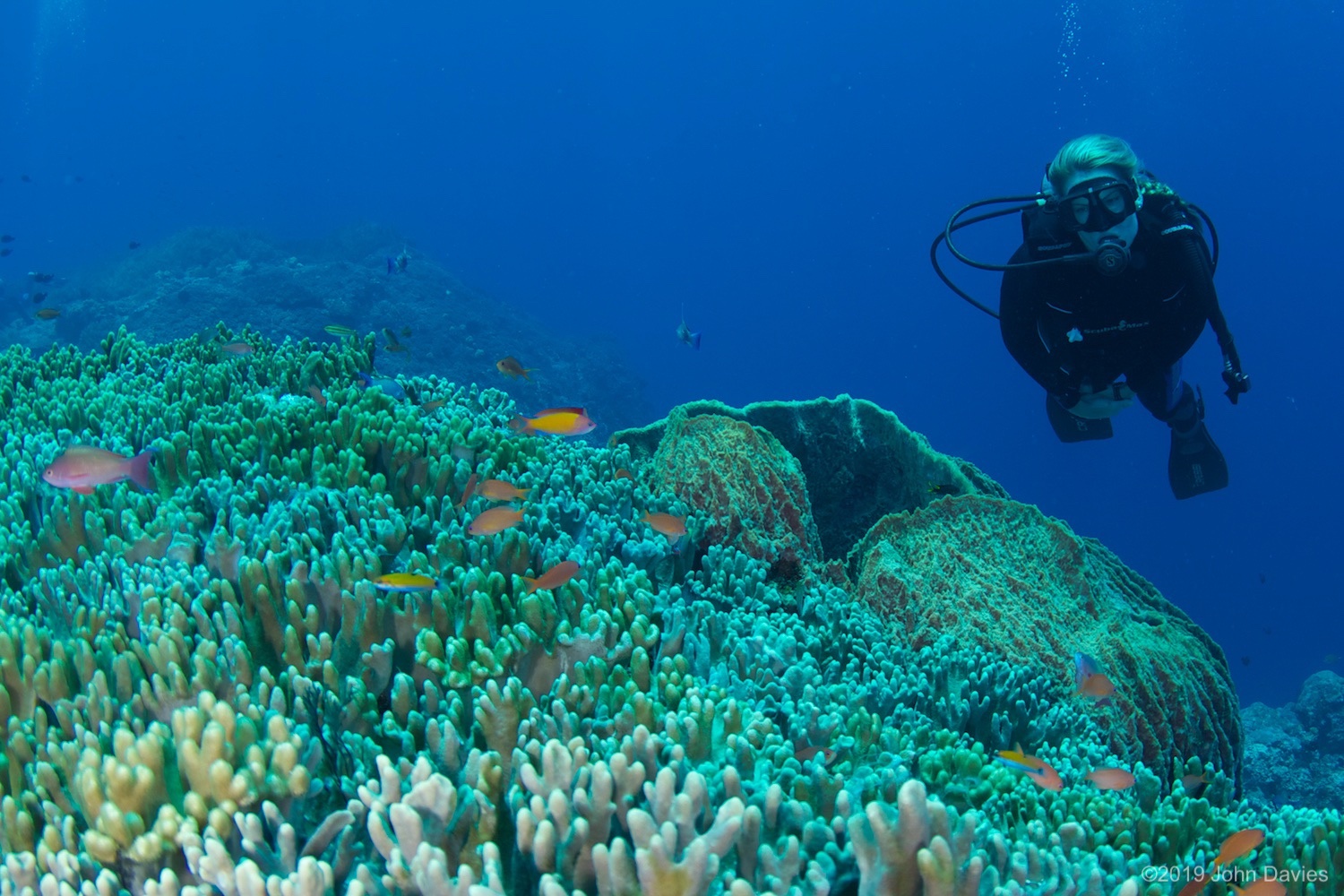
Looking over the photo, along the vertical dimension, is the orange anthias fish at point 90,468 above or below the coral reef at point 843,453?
below

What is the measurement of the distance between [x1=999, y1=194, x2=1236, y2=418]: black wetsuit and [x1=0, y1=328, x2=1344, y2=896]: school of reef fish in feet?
9.35

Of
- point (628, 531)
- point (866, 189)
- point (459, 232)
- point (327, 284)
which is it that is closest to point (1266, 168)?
point (866, 189)

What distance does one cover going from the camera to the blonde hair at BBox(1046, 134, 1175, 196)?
6031 mm

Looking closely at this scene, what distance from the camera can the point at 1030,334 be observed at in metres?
6.97

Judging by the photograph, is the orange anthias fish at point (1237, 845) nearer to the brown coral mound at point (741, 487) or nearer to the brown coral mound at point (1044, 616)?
the brown coral mound at point (1044, 616)

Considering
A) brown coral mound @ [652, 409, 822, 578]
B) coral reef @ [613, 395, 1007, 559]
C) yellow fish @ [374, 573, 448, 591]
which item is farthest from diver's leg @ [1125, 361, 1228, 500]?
yellow fish @ [374, 573, 448, 591]

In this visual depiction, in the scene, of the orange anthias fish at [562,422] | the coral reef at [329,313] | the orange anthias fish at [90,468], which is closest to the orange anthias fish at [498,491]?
the orange anthias fish at [562,422]

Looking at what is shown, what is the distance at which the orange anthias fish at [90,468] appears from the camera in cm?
284

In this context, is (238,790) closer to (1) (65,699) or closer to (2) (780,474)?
(1) (65,699)

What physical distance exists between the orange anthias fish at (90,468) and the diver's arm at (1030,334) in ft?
23.6

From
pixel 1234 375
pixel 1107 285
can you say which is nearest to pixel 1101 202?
pixel 1107 285

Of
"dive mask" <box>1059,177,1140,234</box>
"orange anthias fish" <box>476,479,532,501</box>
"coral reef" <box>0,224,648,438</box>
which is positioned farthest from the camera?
"coral reef" <box>0,224,648,438</box>

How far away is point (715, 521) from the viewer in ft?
13.2

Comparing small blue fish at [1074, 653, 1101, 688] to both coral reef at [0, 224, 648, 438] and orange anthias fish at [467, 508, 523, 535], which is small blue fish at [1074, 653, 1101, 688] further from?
coral reef at [0, 224, 648, 438]
